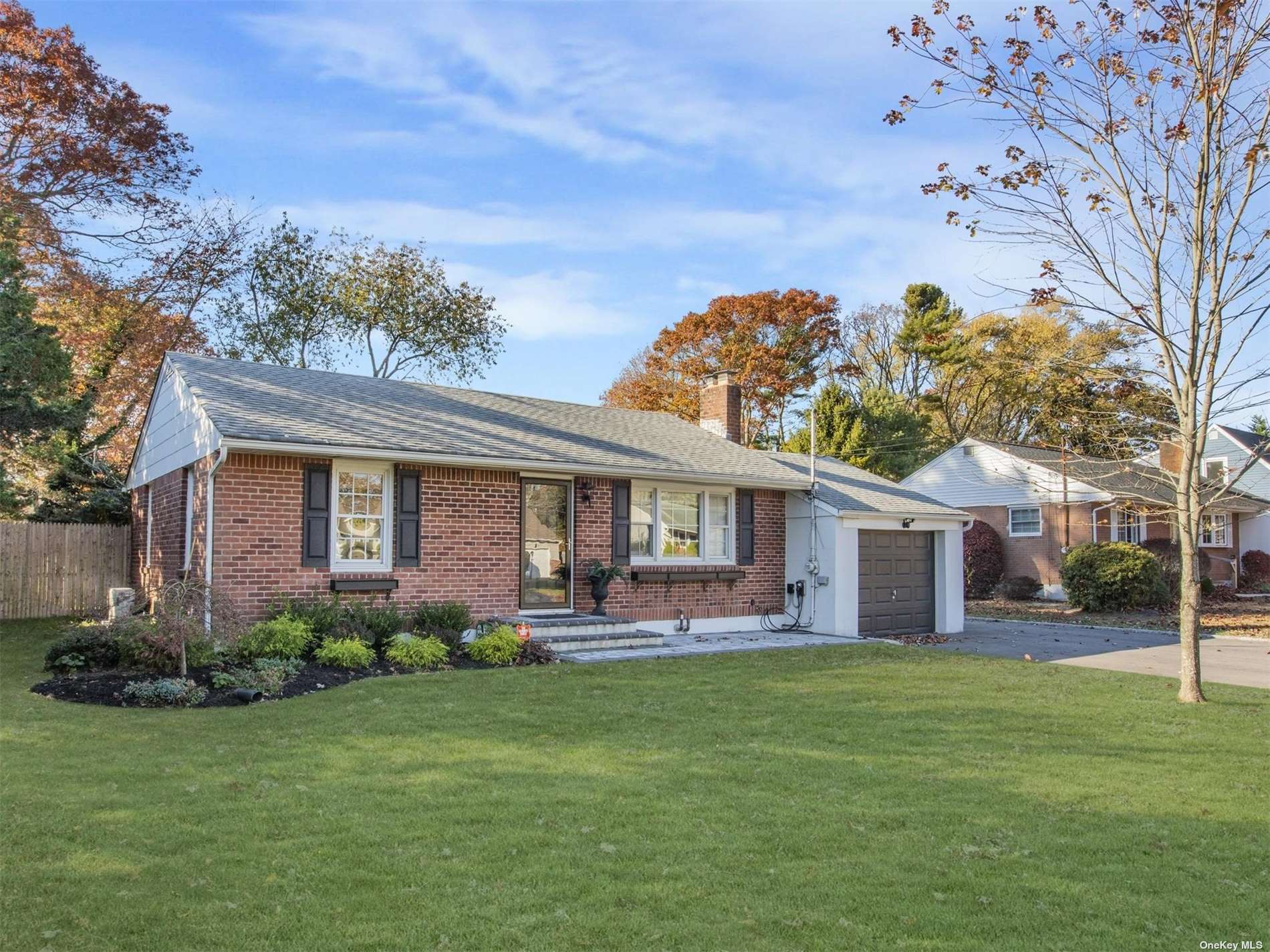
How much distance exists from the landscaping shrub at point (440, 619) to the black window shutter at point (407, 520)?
70cm

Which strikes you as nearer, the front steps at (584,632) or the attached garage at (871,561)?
the front steps at (584,632)

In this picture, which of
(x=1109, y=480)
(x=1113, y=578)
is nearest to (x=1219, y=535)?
(x=1109, y=480)

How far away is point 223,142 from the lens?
19.2 metres

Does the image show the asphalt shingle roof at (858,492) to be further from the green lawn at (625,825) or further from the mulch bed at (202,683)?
the mulch bed at (202,683)

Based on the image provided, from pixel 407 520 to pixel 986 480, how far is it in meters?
22.5

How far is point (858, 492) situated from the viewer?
1755 cm

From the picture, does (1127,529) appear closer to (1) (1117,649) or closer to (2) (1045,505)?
(2) (1045,505)

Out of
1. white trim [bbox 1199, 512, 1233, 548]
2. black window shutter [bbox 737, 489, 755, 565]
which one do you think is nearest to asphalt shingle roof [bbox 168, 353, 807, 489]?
black window shutter [bbox 737, 489, 755, 565]

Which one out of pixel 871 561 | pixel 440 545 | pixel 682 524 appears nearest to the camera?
pixel 440 545

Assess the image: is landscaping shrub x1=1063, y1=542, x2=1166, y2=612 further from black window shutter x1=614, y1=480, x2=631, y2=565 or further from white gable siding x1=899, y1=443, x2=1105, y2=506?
black window shutter x1=614, y1=480, x2=631, y2=565

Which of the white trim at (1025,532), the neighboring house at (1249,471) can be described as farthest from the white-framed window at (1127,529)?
the neighboring house at (1249,471)

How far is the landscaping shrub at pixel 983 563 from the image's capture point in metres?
27.6

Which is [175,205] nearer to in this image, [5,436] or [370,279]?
[370,279]

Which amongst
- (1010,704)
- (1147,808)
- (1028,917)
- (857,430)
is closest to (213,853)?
(1028,917)
